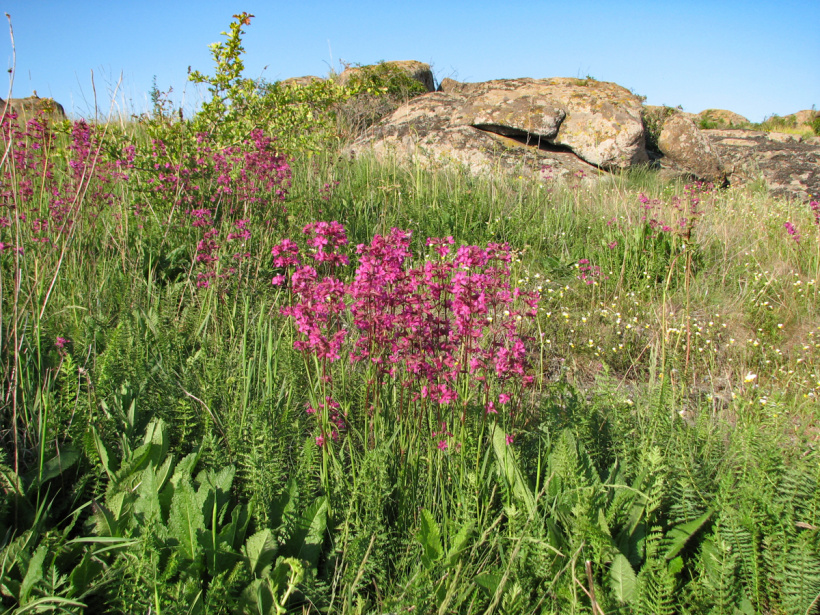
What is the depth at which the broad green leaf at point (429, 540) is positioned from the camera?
1.42 m

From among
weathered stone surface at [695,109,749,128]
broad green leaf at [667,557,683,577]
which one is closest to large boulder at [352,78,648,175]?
broad green leaf at [667,557,683,577]

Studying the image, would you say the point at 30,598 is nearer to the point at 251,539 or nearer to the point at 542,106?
the point at 251,539

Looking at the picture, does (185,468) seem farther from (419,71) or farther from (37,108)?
(419,71)

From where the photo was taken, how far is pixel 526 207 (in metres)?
5.39

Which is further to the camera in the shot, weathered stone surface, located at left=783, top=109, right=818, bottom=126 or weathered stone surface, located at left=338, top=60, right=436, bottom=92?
weathered stone surface, located at left=783, top=109, right=818, bottom=126

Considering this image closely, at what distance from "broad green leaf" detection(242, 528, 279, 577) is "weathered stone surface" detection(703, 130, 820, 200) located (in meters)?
10.9

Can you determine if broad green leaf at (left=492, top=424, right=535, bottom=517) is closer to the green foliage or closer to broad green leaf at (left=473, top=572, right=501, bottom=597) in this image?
broad green leaf at (left=473, top=572, right=501, bottom=597)

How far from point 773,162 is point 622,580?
40.2 feet

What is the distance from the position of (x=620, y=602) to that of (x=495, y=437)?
602mm

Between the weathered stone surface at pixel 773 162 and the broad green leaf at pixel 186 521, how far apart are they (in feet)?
36.0

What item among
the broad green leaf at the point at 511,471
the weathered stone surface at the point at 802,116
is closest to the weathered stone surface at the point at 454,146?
the broad green leaf at the point at 511,471

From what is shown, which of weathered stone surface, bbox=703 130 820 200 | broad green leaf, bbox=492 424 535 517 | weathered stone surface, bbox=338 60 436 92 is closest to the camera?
broad green leaf, bbox=492 424 535 517

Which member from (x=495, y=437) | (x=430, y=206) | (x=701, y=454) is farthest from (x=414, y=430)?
(x=430, y=206)

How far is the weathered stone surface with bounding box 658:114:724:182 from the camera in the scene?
11219 mm
